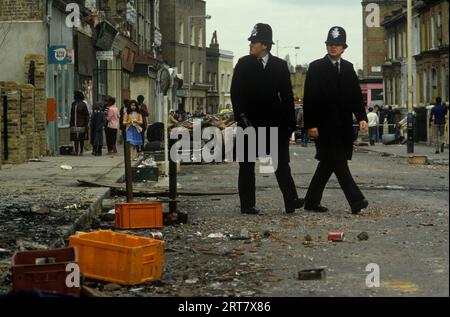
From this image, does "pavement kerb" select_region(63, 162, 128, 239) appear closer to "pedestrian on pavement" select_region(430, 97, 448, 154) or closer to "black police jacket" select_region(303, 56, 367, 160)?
"black police jacket" select_region(303, 56, 367, 160)

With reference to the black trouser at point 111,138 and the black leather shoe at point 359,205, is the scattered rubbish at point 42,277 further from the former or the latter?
the black trouser at point 111,138

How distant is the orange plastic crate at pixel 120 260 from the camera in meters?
7.02

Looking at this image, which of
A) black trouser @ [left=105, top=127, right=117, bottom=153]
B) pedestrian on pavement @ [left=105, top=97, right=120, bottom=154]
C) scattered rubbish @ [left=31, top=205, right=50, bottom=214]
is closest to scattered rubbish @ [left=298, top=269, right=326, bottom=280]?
scattered rubbish @ [left=31, top=205, right=50, bottom=214]

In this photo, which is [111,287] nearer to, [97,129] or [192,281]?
[192,281]

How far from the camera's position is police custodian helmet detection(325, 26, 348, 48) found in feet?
36.8

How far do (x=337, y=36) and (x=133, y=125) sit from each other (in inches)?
756

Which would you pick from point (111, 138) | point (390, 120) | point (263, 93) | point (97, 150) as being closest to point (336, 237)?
point (263, 93)

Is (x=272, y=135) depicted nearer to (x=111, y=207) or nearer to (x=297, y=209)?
(x=297, y=209)

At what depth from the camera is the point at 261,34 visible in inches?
463

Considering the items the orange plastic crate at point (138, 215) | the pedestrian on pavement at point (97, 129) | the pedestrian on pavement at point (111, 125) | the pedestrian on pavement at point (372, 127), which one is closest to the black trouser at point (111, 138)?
the pedestrian on pavement at point (111, 125)

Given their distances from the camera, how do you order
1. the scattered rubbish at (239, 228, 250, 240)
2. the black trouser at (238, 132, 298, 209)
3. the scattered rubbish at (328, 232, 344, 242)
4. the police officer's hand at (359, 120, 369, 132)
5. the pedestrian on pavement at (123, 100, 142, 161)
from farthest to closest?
the pedestrian on pavement at (123, 100, 142, 161) → the black trouser at (238, 132, 298, 209) → the police officer's hand at (359, 120, 369, 132) → the scattered rubbish at (239, 228, 250, 240) → the scattered rubbish at (328, 232, 344, 242)

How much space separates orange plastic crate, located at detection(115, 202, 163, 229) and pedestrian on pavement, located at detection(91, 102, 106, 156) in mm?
Answer: 19095
